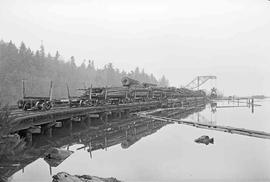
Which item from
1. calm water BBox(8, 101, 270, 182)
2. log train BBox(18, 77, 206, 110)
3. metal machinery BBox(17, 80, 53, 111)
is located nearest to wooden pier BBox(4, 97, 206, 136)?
metal machinery BBox(17, 80, 53, 111)

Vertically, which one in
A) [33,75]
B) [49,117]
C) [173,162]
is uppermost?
[33,75]

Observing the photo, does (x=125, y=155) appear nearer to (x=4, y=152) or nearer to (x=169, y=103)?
(x=4, y=152)

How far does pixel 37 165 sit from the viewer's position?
3068mm

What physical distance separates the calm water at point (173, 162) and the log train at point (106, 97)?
2.00m

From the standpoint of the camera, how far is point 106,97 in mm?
9328

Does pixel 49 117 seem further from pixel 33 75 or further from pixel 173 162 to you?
pixel 33 75

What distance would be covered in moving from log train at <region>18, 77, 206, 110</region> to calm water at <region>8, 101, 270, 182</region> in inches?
78.6

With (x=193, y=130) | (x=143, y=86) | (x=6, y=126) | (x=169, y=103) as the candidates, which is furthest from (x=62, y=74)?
(x=6, y=126)

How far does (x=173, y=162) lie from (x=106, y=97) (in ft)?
20.9

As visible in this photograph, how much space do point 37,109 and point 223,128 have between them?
4294 millimetres

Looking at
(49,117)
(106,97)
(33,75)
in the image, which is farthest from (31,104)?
(106,97)

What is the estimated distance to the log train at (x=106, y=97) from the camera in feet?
18.4

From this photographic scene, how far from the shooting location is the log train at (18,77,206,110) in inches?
221

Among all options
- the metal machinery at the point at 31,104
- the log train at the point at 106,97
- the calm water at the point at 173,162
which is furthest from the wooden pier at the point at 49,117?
the calm water at the point at 173,162
